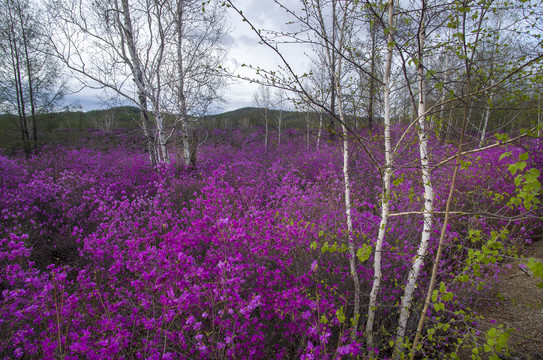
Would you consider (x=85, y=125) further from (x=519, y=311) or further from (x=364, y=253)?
(x=519, y=311)

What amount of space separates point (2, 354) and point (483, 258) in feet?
11.1

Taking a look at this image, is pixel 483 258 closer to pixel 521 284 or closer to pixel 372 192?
pixel 521 284

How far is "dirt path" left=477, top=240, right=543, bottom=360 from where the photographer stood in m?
2.40

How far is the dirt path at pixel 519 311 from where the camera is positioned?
240 cm

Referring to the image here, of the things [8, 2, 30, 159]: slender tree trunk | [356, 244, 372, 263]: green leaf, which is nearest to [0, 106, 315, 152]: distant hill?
[8, 2, 30, 159]: slender tree trunk

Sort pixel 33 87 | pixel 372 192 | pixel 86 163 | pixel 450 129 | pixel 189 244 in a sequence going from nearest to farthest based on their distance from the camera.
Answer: pixel 450 129
pixel 189 244
pixel 372 192
pixel 86 163
pixel 33 87

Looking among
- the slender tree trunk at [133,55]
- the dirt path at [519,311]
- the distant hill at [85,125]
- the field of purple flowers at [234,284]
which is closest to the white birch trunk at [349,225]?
the field of purple flowers at [234,284]

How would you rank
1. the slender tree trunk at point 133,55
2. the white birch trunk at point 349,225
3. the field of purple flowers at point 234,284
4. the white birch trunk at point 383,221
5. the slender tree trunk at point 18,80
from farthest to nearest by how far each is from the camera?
the slender tree trunk at point 18,80 < the slender tree trunk at point 133,55 < the white birch trunk at point 349,225 < the white birch trunk at point 383,221 < the field of purple flowers at point 234,284

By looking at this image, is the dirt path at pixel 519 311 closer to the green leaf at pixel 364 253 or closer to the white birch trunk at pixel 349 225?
the white birch trunk at pixel 349 225

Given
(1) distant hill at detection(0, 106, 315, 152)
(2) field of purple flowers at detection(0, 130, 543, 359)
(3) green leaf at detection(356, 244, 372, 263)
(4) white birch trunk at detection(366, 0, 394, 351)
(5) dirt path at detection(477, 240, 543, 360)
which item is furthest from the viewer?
(1) distant hill at detection(0, 106, 315, 152)

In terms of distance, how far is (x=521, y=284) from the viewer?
11.0ft

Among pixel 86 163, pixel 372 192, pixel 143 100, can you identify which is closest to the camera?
pixel 372 192

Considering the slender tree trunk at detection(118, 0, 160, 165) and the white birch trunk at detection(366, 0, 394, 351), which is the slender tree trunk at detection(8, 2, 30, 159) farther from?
the white birch trunk at detection(366, 0, 394, 351)

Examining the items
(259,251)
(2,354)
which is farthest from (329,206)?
(2,354)
